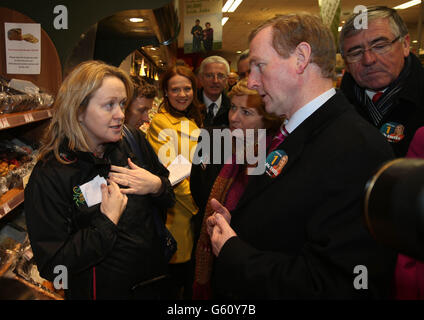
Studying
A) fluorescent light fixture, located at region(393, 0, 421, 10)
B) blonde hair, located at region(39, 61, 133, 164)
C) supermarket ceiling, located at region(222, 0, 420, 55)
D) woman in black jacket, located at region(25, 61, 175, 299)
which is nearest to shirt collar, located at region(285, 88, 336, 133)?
woman in black jacket, located at region(25, 61, 175, 299)

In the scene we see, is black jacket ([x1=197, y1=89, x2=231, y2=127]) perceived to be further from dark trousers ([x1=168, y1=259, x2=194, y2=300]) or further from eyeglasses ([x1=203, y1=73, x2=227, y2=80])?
dark trousers ([x1=168, y1=259, x2=194, y2=300])

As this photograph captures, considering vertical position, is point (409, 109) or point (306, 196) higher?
point (409, 109)

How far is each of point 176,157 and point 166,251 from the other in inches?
40.6

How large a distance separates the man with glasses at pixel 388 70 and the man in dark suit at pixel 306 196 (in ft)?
2.34

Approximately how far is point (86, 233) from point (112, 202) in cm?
17

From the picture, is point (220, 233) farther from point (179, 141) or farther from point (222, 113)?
point (222, 113)

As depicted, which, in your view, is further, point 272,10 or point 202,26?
point 272,10

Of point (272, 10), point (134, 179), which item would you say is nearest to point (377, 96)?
point (134, 179)

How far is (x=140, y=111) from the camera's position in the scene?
2.83 metres

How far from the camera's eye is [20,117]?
1792 millimetres

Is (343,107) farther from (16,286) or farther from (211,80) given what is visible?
(211,80)

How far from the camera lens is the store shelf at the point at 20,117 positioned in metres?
1.60

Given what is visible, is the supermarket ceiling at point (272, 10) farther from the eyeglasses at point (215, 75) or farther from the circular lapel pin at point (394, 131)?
the circular lapel pin at point (394, 131)

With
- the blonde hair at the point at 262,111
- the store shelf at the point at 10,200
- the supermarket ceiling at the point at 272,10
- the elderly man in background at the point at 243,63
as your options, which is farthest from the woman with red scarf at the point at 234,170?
the supermarket ceiling at the point at 272,10
